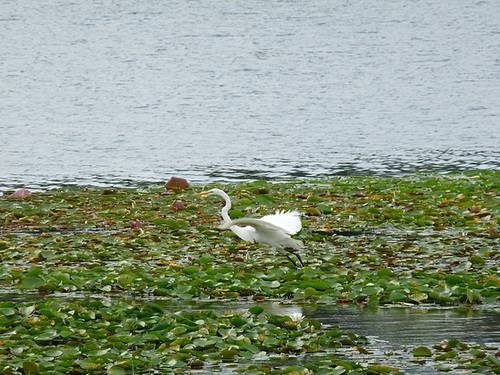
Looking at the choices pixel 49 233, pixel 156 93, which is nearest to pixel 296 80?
pixel 156 93

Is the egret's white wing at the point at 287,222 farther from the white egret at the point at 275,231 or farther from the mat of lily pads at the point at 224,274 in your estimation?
the mat of lily pads at the point at 224,274

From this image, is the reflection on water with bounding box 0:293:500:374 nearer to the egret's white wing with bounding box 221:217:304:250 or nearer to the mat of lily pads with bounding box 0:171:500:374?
the mat of lily pads with bounding box 0:171:500:374

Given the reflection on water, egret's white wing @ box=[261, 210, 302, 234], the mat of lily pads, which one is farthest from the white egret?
the reflection on water

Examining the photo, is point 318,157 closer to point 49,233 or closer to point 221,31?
point 49,233

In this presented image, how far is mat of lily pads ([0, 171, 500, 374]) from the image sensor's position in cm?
553

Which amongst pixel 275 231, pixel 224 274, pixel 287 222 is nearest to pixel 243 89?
pixel 287 222

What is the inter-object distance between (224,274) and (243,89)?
2793 cm

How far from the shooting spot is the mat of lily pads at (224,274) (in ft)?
18.1

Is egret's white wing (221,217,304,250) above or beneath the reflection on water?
above

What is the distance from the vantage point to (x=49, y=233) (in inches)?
431

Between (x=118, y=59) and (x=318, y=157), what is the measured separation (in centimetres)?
2330

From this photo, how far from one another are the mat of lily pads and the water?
224 inches

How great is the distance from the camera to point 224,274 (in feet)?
26.6

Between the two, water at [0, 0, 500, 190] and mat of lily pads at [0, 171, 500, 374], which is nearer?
mat of lily pads at [0, 171, 500, 374]
